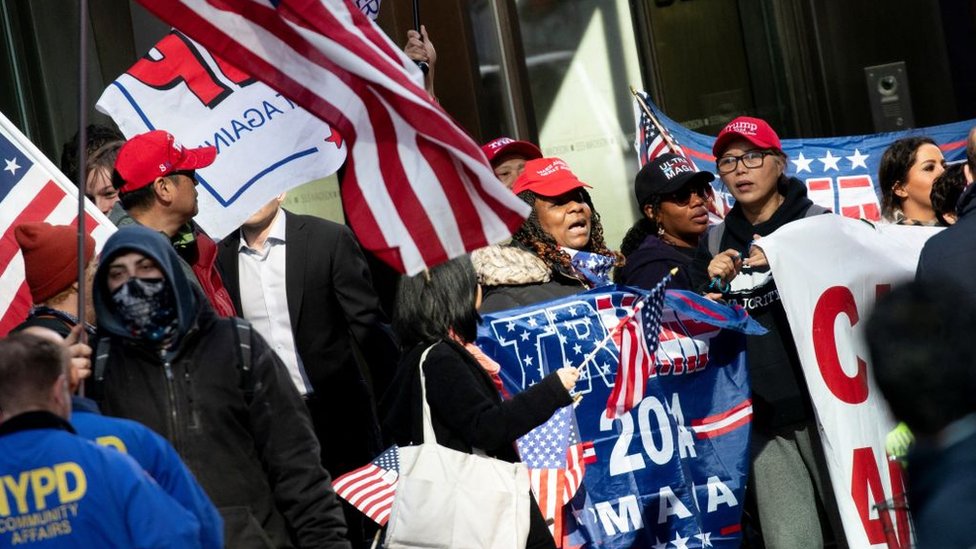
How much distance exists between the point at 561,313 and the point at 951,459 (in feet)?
12.5

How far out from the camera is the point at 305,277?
7.71 metres

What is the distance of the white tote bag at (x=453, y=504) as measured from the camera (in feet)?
19.6

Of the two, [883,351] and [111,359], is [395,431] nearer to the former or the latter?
[111,359]

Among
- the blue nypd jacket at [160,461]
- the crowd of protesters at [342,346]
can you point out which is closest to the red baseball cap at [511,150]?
the crowd of protesters at [342,346]

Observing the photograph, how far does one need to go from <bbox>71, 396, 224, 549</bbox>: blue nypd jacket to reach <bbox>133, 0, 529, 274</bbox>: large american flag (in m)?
1.03

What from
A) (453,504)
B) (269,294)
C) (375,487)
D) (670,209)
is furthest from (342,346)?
(453,504)

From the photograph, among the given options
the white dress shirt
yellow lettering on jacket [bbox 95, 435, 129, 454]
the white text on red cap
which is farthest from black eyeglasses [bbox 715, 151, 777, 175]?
yellow lettering on jacket [bbox 95, 435, 129, 454]

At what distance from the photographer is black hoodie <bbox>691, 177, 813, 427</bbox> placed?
7.33 metres

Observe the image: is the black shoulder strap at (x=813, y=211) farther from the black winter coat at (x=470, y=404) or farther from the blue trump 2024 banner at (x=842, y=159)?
the black winter coat at (x=470, y=404)

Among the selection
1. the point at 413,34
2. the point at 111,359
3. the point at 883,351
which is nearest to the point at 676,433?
the point at 413,34

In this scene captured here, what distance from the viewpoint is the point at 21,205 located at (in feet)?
21.3

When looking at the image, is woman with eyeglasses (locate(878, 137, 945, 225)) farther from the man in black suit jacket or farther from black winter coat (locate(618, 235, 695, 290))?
the man in black suit jacket

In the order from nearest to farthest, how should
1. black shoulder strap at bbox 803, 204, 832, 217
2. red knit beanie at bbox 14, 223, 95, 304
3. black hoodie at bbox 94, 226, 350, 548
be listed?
black hoodie at bbox 94, 226, 350, 548 → red knit beanie at bbox 14, 223, 95, 304 → black shoulder strap at bbox 803, 204, 832, 217

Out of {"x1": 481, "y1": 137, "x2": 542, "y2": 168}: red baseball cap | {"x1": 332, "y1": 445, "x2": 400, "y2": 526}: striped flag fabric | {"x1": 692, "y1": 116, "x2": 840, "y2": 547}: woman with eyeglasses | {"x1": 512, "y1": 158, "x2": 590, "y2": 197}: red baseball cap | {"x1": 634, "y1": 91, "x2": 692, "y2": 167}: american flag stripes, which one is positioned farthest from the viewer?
{"x1": 634, "y1": 91, "x2": 692, "y2": 167}: american flag stripes
